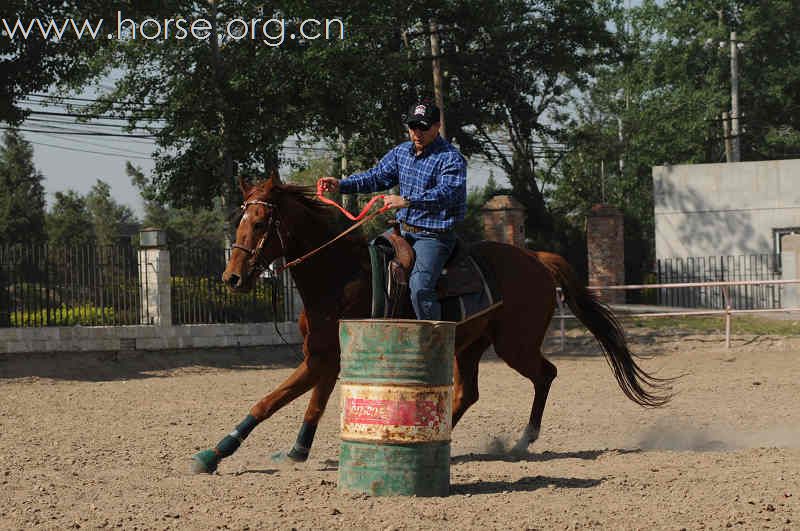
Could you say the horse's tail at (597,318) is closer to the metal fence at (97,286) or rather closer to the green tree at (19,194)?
the metal fence at (97,286)

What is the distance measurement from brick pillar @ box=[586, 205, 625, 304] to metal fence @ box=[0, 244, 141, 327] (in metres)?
14.7

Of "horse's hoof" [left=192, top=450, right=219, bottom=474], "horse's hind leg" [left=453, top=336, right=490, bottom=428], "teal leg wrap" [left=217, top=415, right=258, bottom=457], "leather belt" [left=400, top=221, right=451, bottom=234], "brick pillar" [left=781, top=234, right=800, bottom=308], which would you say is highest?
"leather belt" [left=400, top=221, right=451, bottom=234]

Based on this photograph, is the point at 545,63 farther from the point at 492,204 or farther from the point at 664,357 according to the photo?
the point at 664,357

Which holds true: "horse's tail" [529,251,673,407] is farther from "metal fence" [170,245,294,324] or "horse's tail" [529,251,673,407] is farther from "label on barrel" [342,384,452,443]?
"metal fence" [170,245,294,324]

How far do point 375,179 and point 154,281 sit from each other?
11514 mm

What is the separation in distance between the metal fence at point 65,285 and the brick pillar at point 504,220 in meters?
9.15

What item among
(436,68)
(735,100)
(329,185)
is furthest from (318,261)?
(735,100)

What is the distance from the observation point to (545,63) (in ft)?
107

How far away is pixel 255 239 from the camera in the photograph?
686 centimetres

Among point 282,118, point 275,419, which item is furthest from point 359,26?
point 275,419

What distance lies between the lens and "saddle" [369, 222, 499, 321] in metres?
7.16

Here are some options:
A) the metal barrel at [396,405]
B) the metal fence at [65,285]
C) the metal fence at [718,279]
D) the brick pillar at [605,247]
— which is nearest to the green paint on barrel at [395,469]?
the metal barrel at [396,405]

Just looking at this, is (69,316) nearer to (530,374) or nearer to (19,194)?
(530,374)

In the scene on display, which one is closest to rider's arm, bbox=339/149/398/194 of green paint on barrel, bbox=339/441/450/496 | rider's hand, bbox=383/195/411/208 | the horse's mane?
the horse's mane
